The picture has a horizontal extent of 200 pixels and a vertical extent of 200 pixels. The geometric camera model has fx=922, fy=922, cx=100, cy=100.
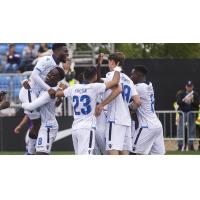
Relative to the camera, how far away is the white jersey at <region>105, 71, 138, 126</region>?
17469 mm

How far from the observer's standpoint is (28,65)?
1231 inches

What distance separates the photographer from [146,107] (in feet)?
62.1

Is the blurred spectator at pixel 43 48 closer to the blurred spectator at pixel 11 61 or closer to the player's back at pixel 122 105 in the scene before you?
the blurred spectator at pixel 11 61

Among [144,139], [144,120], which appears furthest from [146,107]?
[144,139]

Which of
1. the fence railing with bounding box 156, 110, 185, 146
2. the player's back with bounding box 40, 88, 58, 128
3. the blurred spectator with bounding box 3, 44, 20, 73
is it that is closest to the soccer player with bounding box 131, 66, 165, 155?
the player's back with bounding box 40, 88, 58, 128

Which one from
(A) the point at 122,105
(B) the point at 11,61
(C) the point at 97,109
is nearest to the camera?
(C) the point at 97,109

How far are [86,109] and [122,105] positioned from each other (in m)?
1.21

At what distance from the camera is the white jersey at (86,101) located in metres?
16.5

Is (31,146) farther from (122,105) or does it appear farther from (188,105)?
(188,105)

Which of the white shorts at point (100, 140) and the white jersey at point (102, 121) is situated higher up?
the white jersey at point (102, 121)

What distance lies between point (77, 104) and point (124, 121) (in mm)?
1309

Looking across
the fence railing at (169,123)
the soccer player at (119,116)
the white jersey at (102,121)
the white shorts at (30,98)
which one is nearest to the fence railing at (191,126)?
the fence railing at (169,123)

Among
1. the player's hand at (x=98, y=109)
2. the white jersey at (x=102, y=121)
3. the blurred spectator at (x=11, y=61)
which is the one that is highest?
the blurred spectator at (x=11, y=61)

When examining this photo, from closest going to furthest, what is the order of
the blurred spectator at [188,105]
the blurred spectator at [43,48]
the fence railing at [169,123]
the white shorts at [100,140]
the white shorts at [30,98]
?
1. the white shorts at [100,140]
2. the white shorts at [30,98]
3. the blurred spectator at [188,105]
4. the fence railing at [169,123]
5. the blurred spectator at [43,48]
